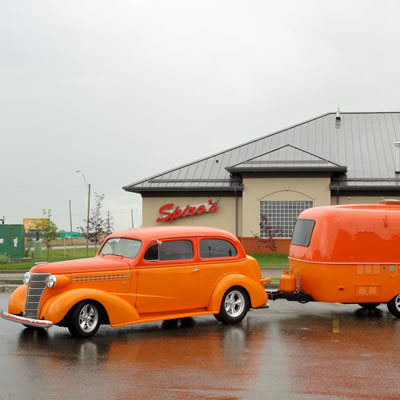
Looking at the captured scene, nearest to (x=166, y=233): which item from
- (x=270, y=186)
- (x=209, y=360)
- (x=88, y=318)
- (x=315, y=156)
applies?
(x=88, y=318)

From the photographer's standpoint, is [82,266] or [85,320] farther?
[82,266]

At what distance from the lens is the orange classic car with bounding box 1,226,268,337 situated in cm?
1039

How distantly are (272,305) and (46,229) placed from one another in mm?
21964

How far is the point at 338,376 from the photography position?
789cm

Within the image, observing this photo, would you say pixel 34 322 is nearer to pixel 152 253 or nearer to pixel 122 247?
pixel 122 247

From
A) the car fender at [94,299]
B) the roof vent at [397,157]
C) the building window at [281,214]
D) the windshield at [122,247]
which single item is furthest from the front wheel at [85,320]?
the roof vent at [397,157]

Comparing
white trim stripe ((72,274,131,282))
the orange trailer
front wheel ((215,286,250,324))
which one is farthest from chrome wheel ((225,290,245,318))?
white trim stripe ((72,274,131,282))

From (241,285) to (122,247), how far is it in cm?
236

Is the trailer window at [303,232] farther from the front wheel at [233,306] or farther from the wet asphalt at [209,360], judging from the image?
the front wheel at [233,306]

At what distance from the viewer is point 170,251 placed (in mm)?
11625

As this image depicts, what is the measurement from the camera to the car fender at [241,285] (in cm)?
1171

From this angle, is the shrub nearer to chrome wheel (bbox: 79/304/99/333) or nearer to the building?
the building

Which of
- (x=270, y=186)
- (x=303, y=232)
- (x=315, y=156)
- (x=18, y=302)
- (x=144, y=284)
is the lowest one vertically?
(x=18, y=302)

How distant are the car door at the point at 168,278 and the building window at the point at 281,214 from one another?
23018mm
